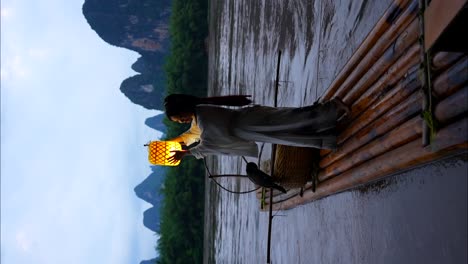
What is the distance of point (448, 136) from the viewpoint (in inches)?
58.3

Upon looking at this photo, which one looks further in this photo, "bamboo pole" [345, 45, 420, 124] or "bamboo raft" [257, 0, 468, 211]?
"bamboo pole" [345, 45, 420, 124]

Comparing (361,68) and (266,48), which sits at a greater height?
(266,48)

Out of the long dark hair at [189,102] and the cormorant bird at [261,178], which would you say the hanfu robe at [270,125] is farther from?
the cormorant bird at [261,178]

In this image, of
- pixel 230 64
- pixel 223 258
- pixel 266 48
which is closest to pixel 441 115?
pixel 266 48

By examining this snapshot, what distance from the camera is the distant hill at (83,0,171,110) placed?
1137 inches

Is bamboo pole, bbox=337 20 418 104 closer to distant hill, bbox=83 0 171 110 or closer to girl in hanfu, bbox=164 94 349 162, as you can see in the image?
girl in hanfu, bbox=164 94 349 162

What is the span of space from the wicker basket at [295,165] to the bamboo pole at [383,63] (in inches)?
19.3

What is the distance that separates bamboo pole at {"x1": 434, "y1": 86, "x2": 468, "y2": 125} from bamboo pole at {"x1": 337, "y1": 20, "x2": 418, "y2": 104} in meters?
0.41

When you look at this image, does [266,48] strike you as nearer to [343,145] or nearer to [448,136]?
[343,145]

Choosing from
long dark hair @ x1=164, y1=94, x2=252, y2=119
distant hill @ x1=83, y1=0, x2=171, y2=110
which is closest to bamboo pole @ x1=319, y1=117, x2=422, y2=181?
long dark hair @ x1=164, y1=94, x2=252, y2=119

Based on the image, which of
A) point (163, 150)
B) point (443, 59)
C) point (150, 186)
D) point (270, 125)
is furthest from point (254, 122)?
point (150, 186)

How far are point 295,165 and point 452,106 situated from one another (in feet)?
5.26

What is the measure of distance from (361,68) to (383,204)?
61cm

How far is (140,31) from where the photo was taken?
29703 millimetres
